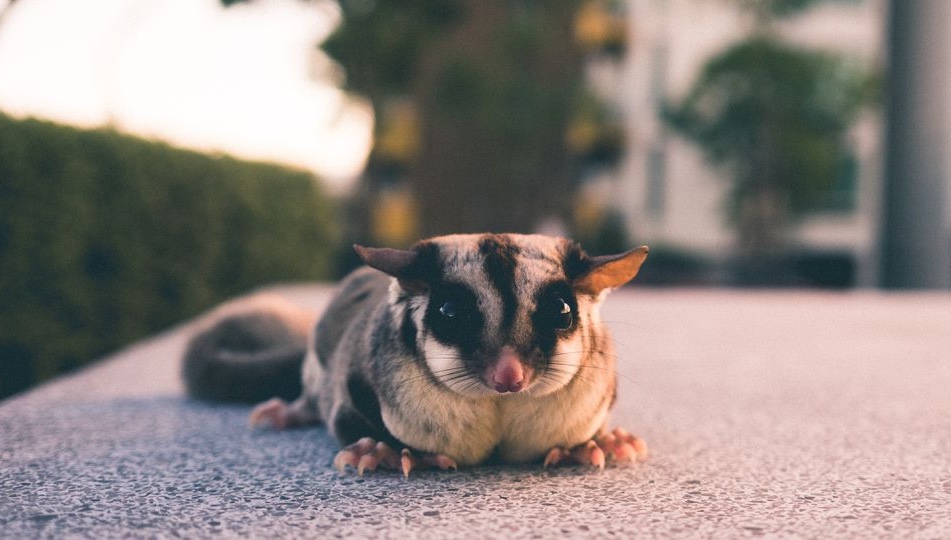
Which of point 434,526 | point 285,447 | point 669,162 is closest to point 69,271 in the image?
point 285,447

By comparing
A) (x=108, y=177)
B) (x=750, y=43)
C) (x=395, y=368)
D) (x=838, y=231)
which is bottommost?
(x=838, y=231)

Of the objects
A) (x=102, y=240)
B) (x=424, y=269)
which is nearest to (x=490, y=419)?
(x=424, y=269)

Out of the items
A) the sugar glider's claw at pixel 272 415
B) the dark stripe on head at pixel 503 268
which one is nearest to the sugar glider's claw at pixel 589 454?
the dark stripe on head at pixel 503 268

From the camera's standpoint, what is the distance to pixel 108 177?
18.0 ft

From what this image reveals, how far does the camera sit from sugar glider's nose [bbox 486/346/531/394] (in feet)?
6.80

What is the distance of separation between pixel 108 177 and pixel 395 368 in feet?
13.2

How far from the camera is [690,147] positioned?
2089 centimetres

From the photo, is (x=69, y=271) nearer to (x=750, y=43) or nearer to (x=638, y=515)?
(x=638, y=515)

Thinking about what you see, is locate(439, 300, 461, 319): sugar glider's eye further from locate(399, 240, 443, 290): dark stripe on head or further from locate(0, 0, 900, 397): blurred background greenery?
locate(0, 0, 900, 397): blurred background greenery

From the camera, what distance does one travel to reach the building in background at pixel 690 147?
67.1 feet

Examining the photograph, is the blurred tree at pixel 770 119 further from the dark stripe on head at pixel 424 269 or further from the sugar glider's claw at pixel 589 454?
the dark stripe on head at pixel 424 269

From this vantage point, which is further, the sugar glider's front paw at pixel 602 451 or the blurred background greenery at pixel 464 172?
the blurred background greenery at pixel 464 172

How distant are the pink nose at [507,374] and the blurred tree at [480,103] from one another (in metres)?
14.1

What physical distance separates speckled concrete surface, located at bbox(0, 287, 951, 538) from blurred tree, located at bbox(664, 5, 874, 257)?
12917 millimetres
